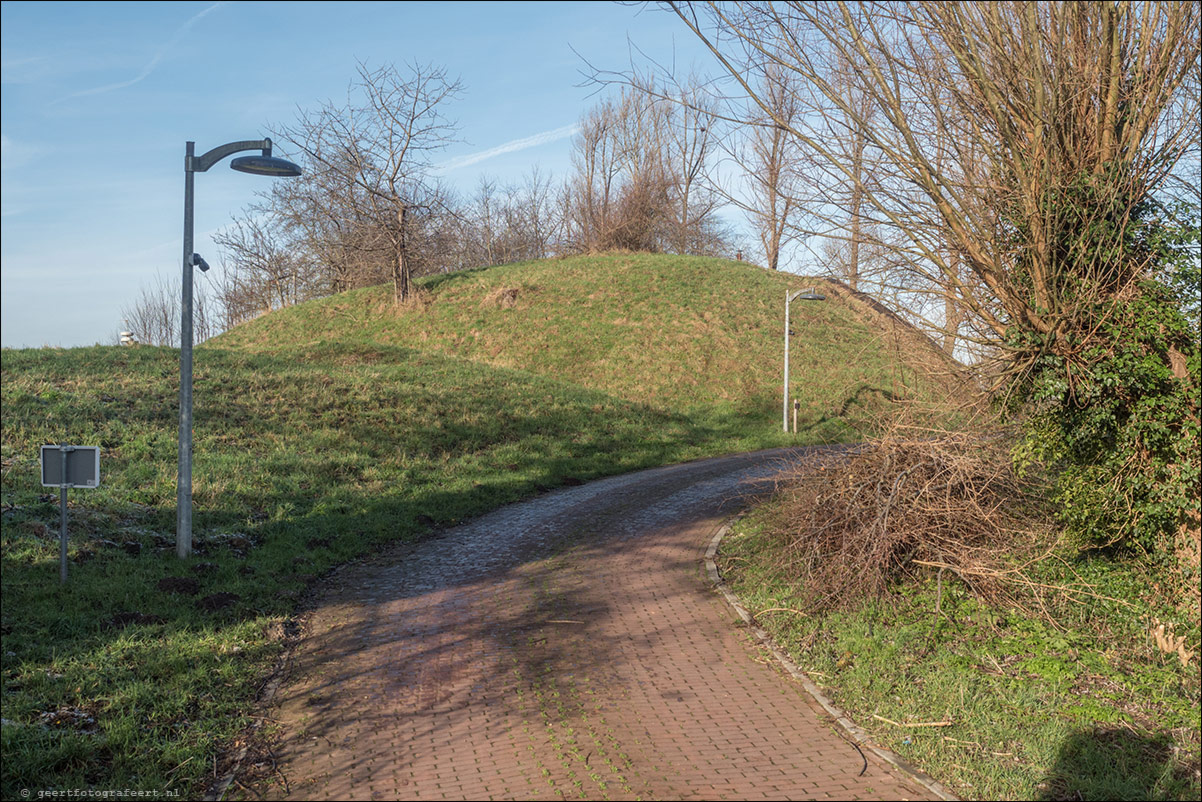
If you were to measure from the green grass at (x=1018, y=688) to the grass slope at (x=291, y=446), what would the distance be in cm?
280

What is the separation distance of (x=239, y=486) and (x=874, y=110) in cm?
1101

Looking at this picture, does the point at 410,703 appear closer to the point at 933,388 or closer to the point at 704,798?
the point at 704,798

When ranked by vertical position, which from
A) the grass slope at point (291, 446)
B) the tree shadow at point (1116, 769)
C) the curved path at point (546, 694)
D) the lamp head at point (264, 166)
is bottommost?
the curved path at point (546, 694)

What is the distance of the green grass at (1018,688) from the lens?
5.37 meters

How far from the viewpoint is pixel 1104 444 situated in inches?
306

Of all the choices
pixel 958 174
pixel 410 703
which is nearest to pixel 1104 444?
pixel 958 174

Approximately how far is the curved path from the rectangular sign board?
2929mm

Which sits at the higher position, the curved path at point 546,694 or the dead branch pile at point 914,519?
the dead branch pile at point 914,519

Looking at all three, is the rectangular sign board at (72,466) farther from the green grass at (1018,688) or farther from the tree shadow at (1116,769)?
the tree shadow at (1116,769)

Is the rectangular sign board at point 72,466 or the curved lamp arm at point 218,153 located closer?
the rectangular sign board at point 72,466

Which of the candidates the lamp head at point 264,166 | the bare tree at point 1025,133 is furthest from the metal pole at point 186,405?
the bare tree at point 1025,133

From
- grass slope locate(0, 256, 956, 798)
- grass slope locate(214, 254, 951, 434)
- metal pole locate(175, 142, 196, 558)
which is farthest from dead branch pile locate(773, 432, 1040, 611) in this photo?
grass slope locate(214, 254, 951, 434)

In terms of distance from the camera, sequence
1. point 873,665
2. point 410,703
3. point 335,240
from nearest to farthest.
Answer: point 410,703
point 873,665
point 335,240

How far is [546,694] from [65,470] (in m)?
6.13
